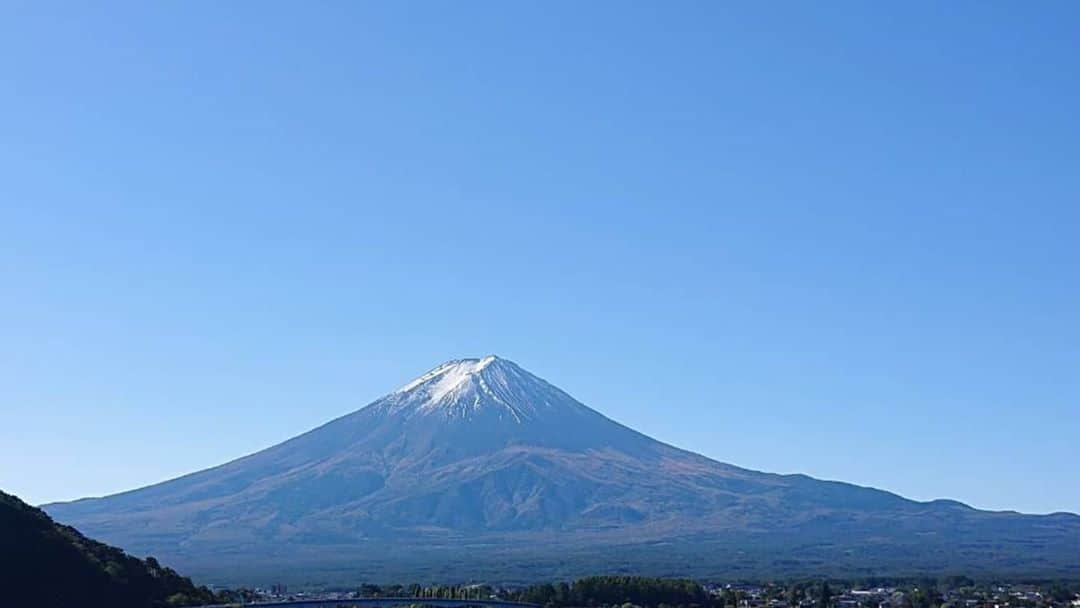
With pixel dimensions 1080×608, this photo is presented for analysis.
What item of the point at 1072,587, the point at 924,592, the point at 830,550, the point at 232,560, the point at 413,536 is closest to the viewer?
the point at 924,592

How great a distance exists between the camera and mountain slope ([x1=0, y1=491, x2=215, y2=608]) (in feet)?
187

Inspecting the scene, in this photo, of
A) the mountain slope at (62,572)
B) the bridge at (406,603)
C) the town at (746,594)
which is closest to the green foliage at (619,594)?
the town at (746,594)

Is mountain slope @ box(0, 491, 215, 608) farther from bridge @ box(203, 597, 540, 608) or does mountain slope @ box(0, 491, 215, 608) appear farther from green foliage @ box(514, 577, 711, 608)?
green foliage @ box(514, 577, 711, 608)

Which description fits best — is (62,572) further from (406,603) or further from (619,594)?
(619,594)

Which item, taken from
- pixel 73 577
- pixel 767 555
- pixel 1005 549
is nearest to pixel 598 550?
pixel 767 555

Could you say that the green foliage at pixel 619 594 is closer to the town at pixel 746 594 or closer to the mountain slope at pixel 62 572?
the town at pixel 746 594

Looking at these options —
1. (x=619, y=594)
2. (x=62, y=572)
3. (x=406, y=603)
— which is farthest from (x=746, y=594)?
(x=62, y=572)

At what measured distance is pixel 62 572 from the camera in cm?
5903

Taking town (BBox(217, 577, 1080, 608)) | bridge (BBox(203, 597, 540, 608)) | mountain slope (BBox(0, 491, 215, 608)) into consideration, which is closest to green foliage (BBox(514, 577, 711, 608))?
town (BBox(217, 577, 1080, 608))

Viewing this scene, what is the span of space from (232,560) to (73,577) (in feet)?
357

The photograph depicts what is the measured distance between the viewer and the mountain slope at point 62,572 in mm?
57031

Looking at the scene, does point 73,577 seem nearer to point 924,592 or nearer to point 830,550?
point 924,592

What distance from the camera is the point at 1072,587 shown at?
109625 mm

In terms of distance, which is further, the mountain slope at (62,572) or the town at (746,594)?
the town at (746,594)
